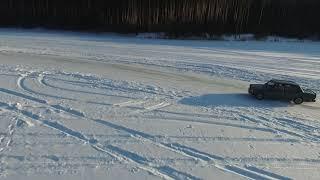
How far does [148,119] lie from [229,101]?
4528 mm

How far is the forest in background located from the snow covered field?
43.7 feet

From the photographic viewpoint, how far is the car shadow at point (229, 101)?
20261 millimetres

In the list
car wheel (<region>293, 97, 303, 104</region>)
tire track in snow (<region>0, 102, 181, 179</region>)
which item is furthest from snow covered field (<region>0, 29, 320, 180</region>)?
car wheel (<region>293, 97, 303, 104</region>)

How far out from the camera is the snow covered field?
1349 cm

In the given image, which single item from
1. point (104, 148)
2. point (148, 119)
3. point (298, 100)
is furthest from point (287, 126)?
point (104, 148)

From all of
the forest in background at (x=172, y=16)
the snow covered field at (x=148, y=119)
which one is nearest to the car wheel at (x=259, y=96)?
the snow covered field at (x=148, y=119)

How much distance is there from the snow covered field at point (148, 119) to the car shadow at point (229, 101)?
4 centimetres

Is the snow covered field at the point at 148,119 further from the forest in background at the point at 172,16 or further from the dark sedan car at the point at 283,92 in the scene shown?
the forest in background at the point at 172,16

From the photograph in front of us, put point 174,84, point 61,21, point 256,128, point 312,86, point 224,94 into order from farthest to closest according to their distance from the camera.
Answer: point 61,21 → point 312,86 → point 174,84 → point 224,94 → point 256,128

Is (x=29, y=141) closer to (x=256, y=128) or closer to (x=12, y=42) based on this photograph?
(x=256, y=128)

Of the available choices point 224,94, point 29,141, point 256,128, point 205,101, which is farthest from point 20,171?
point 224,94

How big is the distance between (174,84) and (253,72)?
5.73m

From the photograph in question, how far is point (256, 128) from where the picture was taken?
17438 mm

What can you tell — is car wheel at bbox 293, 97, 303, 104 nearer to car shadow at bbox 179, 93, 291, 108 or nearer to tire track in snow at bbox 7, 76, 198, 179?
car shadow at bbox 179, 93, 291, 108
